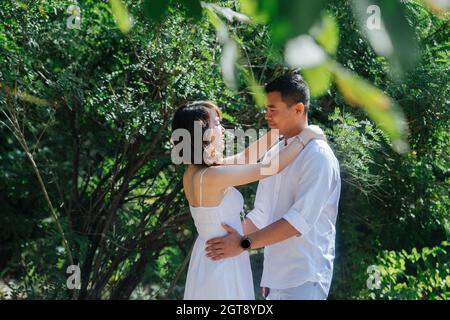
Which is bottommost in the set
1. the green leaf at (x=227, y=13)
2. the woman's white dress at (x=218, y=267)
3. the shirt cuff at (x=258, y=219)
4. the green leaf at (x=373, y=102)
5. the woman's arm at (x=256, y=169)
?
the green leaf at (x=373, y=102)

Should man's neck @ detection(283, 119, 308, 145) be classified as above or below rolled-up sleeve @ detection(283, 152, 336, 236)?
above

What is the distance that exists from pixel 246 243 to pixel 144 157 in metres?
2.39

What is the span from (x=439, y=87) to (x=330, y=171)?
2.09 metres

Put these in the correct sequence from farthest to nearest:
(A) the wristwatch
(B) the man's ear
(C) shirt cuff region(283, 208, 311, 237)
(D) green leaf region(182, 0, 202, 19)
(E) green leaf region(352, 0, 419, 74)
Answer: (B) the man's ear, (A) the wristwatch, (C) shirt cuff region(283, 208, 311, 237), (D) green leaf region(182, 0, 202, 19), (E) green leaf region(352, 0, 419, 74)

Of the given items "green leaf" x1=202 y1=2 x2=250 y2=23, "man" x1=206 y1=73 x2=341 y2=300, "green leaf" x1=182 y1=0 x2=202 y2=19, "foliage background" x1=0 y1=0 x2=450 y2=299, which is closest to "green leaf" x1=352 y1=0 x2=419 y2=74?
"green leaf" x1=202 y1=2 x2=250 y2=23

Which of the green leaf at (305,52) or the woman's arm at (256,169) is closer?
the green leaf at (305,52)

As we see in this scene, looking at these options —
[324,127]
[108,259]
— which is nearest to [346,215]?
[324,127]

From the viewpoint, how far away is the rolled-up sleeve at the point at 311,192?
3.54 metres

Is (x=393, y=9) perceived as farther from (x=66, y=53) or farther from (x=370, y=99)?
(x=66, y=53)

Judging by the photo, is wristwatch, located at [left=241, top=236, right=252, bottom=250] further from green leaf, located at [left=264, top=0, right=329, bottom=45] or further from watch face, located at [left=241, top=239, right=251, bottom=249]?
green leaf, located at [left=264, top=0, right=329, bottom=45]

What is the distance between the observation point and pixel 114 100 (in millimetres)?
5496

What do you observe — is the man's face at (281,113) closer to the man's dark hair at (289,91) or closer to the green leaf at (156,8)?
the man's dark hair at (289,91)

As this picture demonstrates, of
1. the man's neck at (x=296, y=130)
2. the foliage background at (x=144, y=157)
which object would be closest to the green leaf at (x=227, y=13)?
the man's neck at (x=296, y=130)

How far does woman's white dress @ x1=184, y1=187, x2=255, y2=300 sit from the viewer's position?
12.4 ft
